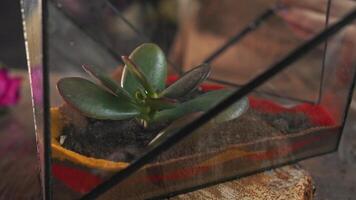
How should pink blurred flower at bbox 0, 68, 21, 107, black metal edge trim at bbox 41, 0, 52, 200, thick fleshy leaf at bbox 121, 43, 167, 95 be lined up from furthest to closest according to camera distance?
pink blurred flower at bbox 0, 68, 21, 107 < thick fleshy leaf at bbox 121, 43, 167, 95 < black metal edge trim at bbox 41, 0, 52, 200

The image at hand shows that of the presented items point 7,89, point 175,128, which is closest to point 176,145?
point 175,128

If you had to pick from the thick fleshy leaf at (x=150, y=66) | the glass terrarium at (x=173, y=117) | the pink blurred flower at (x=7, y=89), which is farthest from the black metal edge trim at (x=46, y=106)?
the pink blurred flower at (x=7, y=89)

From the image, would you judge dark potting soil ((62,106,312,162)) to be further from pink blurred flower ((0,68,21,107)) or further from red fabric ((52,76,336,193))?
pink blurred flower ((0,68,21,107))

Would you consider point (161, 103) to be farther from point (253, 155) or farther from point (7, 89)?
point (7, 89)

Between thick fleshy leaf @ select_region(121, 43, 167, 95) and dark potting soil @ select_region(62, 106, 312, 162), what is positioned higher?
thick fleshy leaf @ select_region(121, 43, 167, 95)

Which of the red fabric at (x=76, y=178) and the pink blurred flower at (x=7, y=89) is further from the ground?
the red fabric at (x=76, y=178)

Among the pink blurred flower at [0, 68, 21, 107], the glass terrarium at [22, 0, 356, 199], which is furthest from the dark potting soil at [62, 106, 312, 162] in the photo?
the pink blurred flower at [0, 68, 21, 107]

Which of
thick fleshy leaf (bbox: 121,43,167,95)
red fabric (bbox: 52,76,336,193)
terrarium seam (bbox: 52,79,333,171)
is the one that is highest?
thick fleshy leaf (bbox: 121,43,167,95)

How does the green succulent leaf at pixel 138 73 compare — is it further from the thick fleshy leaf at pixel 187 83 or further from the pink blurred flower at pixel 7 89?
the pink blurred flower at pixel 7 89
